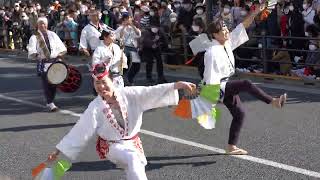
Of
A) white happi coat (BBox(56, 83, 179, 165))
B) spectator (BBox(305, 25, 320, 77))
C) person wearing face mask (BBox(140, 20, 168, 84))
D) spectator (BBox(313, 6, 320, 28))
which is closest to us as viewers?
white happi coat (BBox(56, 83, 179, 165))

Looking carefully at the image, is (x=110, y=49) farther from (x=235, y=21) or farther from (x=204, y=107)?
(x=235, y=21)

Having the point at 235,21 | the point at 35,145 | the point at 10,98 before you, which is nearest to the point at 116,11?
the point at 235,21

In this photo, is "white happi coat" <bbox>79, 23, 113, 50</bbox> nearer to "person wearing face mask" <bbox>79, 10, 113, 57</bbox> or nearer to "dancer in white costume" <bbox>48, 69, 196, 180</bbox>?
"person wearing face mask" <bbox>79, 10, 113, 57</bbox>

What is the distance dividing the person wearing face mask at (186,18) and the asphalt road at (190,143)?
4617 millimetres

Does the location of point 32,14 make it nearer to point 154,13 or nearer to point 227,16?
point 154,13

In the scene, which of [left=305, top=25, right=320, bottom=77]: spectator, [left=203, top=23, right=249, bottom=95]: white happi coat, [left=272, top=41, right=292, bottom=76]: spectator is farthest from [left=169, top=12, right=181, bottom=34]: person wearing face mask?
[left=203, top=23, right=249, bottom=95]: white happi coat

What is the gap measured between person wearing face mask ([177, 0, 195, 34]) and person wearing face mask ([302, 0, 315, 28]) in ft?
10.1

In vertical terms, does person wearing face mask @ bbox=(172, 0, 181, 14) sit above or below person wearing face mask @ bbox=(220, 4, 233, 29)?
above

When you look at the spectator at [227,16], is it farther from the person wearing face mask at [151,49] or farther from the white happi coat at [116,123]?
the white happi coat at [116,123]

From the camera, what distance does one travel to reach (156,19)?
14.0 meters

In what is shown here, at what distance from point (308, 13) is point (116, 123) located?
378 inches

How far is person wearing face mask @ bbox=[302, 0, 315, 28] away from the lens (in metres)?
13.1

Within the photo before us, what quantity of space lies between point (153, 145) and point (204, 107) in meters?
1.60

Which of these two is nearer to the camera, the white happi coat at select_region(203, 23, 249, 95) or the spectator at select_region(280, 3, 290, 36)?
the white happi coat at select_region(203, 23, 249, 95)
